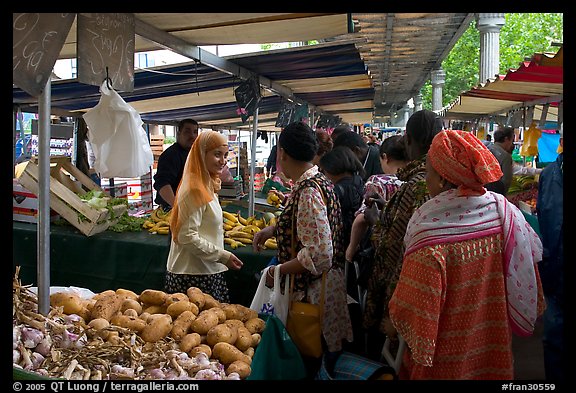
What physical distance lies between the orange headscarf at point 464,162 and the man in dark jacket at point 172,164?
365 centimetres

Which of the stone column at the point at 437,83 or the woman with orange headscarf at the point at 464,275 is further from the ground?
the stone column at the point at 437,83

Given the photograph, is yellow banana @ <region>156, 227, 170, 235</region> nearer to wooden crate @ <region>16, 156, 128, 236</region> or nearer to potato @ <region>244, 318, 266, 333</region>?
wooden crate @ <region>16, 156, 128, 236</region>

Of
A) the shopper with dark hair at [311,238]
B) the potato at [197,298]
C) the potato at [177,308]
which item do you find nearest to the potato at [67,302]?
the potato at [177,308]

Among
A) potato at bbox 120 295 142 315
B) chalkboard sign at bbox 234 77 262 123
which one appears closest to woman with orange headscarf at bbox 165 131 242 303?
potato at bbox 120 295 142 315

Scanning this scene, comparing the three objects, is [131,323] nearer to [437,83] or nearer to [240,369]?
[240,369]

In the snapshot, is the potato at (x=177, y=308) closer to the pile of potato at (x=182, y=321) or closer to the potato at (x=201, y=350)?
the pile of potato at (x=182, y=321)

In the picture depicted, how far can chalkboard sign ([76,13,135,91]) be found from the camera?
113 inches

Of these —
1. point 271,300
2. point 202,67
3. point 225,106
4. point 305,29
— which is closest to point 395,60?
point 225,106

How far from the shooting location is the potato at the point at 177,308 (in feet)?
9.81

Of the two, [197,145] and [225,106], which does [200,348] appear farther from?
[225,106]
